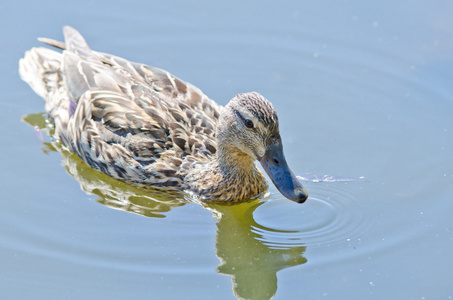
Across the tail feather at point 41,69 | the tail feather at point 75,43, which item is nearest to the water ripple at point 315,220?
the tail feather at point 75,43

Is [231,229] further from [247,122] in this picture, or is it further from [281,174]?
[247,122]

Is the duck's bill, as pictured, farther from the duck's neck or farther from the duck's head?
the duck's neck

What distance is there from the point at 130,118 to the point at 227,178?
127cm

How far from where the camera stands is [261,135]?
26.5ft

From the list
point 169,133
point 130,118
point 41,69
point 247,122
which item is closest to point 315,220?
point 247,122

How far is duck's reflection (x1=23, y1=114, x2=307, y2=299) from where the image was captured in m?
7.47

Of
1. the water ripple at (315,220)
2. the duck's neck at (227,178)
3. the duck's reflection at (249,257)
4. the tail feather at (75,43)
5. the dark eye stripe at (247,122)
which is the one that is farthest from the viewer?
the tail feather at (75,43)

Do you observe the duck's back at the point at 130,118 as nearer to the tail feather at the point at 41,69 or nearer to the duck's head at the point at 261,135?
the tail feather at the point at 41,69

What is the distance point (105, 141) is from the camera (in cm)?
886

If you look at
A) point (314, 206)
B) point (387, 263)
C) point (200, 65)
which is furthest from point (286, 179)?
point (200, 65)

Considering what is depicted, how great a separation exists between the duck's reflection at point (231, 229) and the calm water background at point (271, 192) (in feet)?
0.06

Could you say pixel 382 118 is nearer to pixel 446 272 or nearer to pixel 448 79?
pixel 448 79

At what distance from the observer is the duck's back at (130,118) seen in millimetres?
8633

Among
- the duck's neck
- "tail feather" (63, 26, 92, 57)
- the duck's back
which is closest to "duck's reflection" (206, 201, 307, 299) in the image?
the duck's neck
